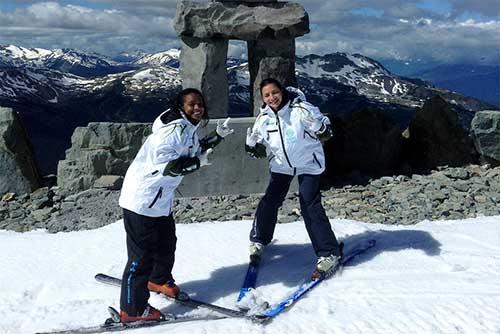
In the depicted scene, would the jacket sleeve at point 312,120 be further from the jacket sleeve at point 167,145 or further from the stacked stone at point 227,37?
the stacked stone at point 227,37

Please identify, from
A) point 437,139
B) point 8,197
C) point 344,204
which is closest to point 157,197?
point 344,204

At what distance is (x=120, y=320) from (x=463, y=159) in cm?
1037

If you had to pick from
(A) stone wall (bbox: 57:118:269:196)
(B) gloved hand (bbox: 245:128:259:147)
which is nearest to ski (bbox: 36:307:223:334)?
(B) gloved hand (bbox: 245:128:259:147)

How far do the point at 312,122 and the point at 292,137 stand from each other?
0.24 m

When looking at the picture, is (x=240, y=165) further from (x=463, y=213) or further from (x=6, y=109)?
(x=6, y=109)

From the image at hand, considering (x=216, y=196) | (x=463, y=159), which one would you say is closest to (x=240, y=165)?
(x=216, y=196)

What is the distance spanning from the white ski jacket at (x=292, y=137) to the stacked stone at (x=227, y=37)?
6.45 metres

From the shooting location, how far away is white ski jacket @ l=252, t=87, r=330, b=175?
6.01 meters

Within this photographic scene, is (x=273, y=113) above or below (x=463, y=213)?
above

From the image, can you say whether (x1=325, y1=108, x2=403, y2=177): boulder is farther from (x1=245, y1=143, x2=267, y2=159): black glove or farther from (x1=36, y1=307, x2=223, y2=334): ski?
(x1=36, y1=307, x2=223, y2=334): ski

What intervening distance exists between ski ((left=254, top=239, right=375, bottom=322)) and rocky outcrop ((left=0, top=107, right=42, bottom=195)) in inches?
346

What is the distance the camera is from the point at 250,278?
6.21 meters

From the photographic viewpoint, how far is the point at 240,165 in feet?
38.7

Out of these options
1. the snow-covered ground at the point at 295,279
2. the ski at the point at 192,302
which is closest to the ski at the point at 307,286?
the snow-covered ground at the point at 295,279
